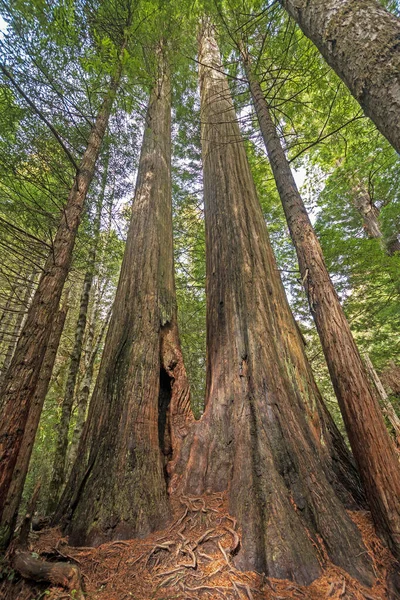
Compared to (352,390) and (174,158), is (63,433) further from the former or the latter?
(174,158)

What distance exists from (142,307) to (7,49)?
3.65 m

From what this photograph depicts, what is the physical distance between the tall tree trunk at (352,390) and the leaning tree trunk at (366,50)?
1654mm

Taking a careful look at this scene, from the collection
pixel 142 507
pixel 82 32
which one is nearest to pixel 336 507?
pixel 142 507

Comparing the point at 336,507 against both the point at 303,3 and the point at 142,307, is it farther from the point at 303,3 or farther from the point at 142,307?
the point at 303,3

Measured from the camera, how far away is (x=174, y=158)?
8625 millimetres

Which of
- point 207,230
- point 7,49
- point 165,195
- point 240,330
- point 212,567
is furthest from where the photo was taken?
point 165,195

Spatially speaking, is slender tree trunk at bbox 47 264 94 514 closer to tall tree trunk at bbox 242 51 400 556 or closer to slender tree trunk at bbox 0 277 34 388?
slender tree trunk at bbox 0 277 34 388

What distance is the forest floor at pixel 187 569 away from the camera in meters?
1.56

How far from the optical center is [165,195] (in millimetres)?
4891

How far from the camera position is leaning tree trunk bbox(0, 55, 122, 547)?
212cm

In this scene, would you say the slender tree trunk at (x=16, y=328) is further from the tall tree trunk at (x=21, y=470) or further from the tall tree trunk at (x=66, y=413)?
the tall tree trunk at (x=66, y=413)

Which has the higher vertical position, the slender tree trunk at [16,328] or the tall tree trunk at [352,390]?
the slender tree trunk at [16,328]

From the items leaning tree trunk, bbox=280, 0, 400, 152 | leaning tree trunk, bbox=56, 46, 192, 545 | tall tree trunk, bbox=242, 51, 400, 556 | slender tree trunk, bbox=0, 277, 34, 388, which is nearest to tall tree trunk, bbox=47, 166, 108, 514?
slender tree trunk, bbox=0, 277, 34, 388

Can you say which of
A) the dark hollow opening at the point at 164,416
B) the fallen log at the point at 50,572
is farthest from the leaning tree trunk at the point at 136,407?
the fallen log at the point at 50,572
